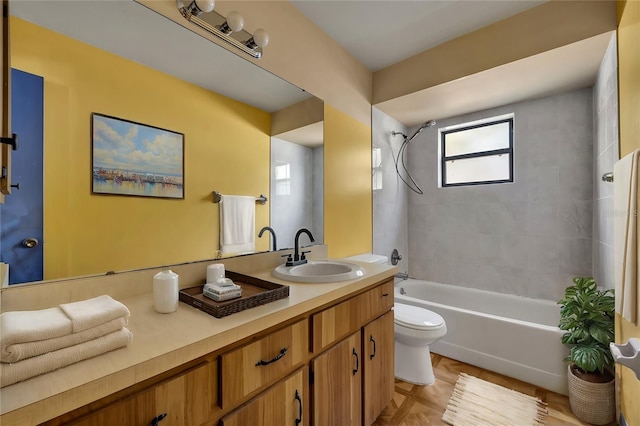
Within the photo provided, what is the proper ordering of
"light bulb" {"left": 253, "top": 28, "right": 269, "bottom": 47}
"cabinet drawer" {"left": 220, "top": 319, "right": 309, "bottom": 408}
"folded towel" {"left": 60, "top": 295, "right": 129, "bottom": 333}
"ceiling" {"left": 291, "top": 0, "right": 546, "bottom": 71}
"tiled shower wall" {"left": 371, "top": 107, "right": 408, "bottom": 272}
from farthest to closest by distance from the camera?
"tiled shower wall" {"left": 371, "top": 107, "right": 408, "bottom": 272} < "ceiling" {"left": 291, "top": 0, "right": 546, "bottom": 71} < "light bulb" {"left": 253, "top": 28, "right": 269, "bottom": 47} < "cabinet drawer" {"left": 220, "top": 319, "right": 309, "bottom": 408} < "folded towel" {"left": 60, "top": 295, "right": 129, "bottom": 333}

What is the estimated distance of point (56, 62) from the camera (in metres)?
0.93

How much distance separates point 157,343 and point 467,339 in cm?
230

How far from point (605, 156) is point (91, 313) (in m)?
2.85

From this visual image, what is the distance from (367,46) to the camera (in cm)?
221

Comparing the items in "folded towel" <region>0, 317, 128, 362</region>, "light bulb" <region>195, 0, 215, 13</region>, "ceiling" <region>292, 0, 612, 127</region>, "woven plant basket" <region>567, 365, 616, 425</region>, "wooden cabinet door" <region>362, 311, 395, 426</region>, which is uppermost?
"ceiling" <region>292, 0, 612, 127</region>

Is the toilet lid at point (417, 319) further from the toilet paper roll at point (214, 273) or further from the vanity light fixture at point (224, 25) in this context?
the vanity light fixture at point (224, 25)

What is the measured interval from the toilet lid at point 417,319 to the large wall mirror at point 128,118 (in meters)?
1.15

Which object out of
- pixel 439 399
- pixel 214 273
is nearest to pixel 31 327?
pixel 214 273

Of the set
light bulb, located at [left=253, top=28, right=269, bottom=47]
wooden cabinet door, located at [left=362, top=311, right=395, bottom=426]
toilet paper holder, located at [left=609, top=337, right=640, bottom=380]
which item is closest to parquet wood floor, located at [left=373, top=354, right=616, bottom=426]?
wooden cabinet door, located at [left=362, top=311, right=395, bottom=426]

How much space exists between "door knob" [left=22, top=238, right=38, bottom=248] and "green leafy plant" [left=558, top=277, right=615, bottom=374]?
2650mm

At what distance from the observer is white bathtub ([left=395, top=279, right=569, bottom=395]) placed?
6.19 ft

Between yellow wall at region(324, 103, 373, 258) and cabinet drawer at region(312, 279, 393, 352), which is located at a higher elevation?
yellow wall at region(324, 103, 373, 258)

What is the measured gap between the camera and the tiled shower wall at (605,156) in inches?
65.9

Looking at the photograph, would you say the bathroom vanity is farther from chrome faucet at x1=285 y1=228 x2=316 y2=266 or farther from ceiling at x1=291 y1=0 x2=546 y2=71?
ceiling at x1=291 y1=0 x2=546 y2=71
